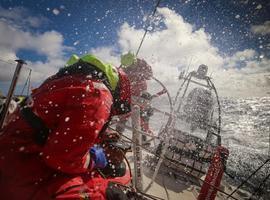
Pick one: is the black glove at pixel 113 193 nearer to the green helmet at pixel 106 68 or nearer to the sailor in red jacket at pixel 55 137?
the sailor in red jacket at pixel 55 137

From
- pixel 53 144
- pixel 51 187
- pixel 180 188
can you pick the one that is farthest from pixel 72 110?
pixel 180 188

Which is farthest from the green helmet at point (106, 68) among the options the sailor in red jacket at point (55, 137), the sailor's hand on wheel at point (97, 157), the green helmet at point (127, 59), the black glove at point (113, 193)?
the green helmet at point (127, 59)

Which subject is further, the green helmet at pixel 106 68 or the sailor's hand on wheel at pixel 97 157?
the sailor's hand on wheel at pixel 97 157

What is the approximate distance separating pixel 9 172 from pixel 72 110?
0.78 meters

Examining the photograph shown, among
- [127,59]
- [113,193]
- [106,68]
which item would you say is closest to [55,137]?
[106,68]

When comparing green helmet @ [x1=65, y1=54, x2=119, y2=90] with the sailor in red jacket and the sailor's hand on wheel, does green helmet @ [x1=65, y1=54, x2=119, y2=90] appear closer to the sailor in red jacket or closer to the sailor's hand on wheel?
the sailor in red jacket

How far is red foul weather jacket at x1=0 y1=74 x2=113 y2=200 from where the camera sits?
1805 mm

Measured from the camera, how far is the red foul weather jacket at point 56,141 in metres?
1.80

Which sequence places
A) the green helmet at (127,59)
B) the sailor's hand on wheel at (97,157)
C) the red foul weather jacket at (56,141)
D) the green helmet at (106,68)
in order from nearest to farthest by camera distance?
the red foul weather jacket at (56,141) → the green helmet at (106,68) → the sailor's hand on wheel at (97,157) → the green helmet at (127,59)

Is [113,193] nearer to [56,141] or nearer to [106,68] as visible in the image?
[56,141]

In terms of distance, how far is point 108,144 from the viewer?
317 centimetres

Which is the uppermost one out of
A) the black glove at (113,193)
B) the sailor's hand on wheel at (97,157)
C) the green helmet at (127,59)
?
the green helmet at (127,59)

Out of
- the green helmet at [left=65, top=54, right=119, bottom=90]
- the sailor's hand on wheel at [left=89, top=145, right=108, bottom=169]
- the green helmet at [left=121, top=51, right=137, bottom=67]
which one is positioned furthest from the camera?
the green helmet at [left=121, top=51, right=137, bottom=67]

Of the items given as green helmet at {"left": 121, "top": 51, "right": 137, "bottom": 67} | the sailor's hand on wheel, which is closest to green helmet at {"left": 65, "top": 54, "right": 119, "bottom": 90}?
the sailor's hand on wheel
